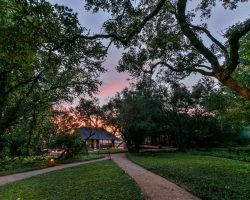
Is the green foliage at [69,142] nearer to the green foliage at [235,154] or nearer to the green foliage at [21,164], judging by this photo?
the green foliage at [21,164]

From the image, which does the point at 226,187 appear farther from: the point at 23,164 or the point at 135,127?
the point at 135,127

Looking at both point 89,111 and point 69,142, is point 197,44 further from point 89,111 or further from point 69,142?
point 89,111

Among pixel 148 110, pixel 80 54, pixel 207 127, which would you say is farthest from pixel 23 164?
pixel 207 127

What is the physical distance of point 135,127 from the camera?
109 ft

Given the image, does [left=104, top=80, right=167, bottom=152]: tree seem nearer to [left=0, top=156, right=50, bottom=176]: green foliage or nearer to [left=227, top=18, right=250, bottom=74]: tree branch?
[left=0, top=156, right=50, bottom=176]: green foliage

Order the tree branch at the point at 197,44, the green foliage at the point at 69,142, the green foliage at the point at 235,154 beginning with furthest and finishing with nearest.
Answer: the green foliage at the point at 69,142
the green foliage at the point at 235,154
the tree branch at the point at 197,44

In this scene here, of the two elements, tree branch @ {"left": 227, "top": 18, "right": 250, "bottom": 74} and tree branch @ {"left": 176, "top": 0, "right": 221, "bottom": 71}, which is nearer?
tree branch @ {"left": 227, "top": 18, "right": 250, "bottom": 74}

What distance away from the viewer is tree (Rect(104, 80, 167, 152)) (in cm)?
3275

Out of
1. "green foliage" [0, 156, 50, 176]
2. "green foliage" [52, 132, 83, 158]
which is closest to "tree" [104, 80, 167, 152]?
"green foliage" [52, 132, 83, 158]

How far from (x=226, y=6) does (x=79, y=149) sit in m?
22.8

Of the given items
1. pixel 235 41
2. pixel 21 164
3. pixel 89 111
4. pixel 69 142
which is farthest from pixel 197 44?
pixel 89 111

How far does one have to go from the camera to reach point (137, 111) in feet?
108

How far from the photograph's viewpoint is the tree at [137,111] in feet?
107

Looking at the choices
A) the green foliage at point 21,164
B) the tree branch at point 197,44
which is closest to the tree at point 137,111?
the green foliage at point 21,164
